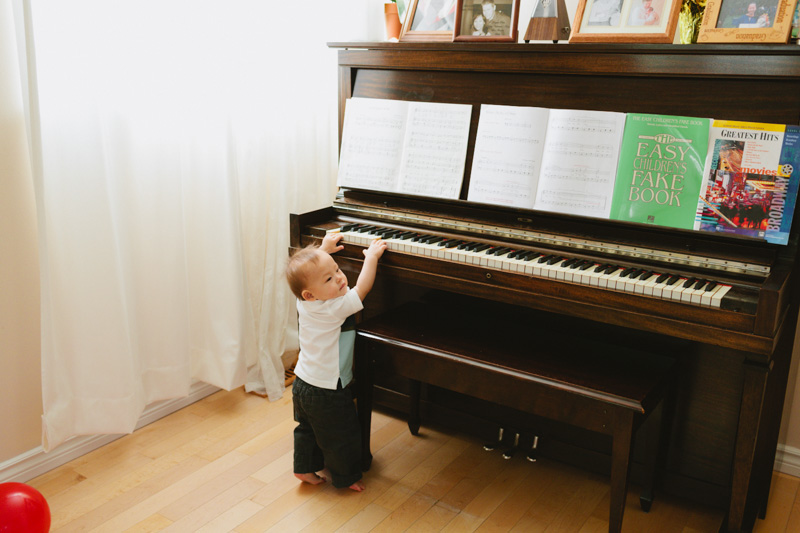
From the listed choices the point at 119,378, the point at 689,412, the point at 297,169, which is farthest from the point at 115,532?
the point at 689,412

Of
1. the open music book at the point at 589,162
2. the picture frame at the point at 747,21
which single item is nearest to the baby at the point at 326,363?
the open music book at the point at 589,162

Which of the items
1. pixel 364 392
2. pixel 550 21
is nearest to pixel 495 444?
pixel 364 392

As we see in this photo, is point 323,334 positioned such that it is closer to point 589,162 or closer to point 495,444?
point 495,444

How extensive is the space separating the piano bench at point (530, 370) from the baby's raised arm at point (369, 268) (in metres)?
0.12

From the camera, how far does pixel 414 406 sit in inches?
97.8

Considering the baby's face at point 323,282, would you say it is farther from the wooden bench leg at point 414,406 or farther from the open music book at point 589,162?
the wooden bench leg at point 414,406

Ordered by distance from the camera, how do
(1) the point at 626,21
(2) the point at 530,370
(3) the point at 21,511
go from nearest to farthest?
(3) the point at 21,511 → (2) the point at 530,370 → (1) the point at 626,21

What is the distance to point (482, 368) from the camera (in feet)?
Answer: 6.19

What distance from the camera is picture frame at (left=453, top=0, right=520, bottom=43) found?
215 centimetres

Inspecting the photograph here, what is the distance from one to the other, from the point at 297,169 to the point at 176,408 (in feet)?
3.41

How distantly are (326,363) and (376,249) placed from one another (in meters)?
0.37

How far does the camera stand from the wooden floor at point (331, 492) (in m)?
2.02

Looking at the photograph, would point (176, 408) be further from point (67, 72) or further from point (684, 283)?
point (684, 283)

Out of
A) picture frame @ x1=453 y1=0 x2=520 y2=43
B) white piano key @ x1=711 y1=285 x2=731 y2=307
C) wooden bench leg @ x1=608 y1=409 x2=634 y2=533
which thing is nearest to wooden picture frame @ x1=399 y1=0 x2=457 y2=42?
picture frame @ x1=453 y1=0 x2=520 y2=43
